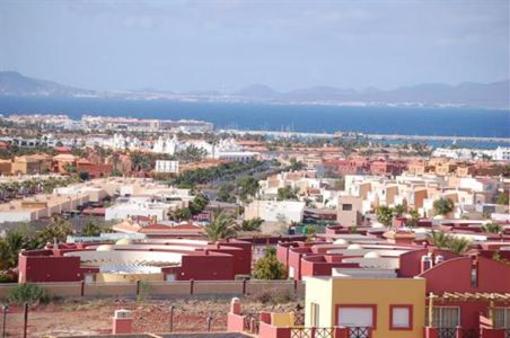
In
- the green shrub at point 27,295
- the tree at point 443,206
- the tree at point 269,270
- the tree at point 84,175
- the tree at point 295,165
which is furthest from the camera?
the tree at point 295,165

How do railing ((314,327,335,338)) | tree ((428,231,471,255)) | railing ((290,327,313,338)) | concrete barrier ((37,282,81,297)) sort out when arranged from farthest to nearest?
tree ((428,231,471,255))
concrete barrier ((37,282,81,297))
railing ((314,327,335,338))
railing ((290,327,313,338))

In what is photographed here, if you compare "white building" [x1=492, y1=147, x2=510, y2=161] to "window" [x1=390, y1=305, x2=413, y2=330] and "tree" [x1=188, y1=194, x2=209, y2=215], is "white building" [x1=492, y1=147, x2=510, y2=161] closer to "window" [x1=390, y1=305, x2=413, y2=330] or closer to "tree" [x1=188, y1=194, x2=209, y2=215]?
"tree" [x1=188, y1=194, x2=209, y2=215]

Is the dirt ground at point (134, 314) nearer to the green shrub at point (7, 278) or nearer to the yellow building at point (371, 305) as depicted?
the green shrub at point (7, 278)

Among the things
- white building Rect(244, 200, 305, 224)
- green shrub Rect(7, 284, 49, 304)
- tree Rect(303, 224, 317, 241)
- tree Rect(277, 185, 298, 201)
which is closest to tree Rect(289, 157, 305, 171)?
tree Rect(277, 185, 298, 201)

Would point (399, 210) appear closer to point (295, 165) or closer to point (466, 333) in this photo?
point (466, 333)

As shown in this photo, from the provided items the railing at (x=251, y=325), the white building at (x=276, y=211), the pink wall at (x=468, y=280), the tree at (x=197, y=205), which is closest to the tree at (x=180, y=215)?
the tree at (x=197, y=205)

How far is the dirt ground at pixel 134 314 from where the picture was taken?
25.4 metres

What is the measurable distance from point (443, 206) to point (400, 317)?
4558 cm

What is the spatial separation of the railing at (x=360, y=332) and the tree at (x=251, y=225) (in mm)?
37511

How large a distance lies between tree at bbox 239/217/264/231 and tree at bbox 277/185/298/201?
15.0 meters

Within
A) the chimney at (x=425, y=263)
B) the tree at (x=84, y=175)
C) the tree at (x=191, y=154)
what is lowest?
the chimney at (x=425, y=263)

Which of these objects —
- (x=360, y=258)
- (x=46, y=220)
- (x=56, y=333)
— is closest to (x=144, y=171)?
(x=46, y=220)

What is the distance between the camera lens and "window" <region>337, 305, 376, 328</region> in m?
17.9

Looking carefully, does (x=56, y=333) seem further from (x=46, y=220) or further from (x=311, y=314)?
(x=46, y=220)
